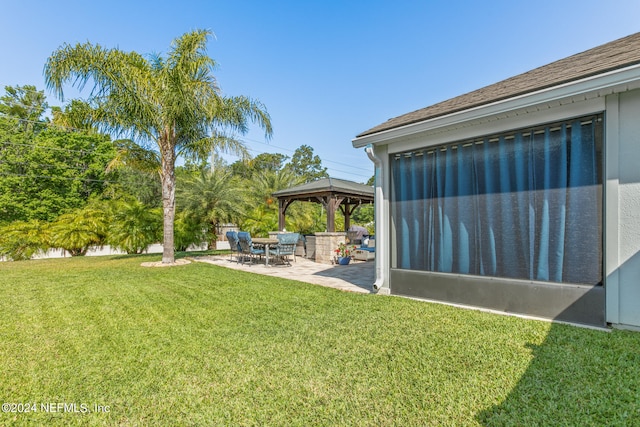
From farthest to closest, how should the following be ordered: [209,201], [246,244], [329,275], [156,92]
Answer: [209,201], [246,244], [156,92], [329,275]

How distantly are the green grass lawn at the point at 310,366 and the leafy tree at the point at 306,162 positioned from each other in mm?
50347

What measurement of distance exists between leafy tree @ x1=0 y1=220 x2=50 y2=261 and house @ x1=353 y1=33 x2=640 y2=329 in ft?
56.3

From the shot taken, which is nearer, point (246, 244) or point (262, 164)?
point (246, 244)

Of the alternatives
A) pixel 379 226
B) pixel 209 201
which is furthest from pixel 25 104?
pixel 379 226

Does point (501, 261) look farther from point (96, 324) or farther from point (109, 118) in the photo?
point (109, 118)

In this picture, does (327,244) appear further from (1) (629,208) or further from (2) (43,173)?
(2) (43,173)

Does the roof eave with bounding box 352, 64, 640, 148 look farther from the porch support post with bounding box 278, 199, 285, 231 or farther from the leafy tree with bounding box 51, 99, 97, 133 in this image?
the leafy tree with bounding box 51, 99, 97, 133

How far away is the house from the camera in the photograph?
3932mm

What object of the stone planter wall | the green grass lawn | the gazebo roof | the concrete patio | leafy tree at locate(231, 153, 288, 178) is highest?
leafy tree at locate(231, 153, 288, 178)

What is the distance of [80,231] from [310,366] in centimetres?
1730

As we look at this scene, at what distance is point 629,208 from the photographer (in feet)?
12.8

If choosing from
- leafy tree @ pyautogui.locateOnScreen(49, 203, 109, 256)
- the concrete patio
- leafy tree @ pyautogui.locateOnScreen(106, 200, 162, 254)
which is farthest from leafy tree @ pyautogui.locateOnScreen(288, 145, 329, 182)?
the concrete patio

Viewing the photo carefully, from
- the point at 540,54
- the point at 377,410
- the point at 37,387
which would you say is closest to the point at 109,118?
the point at 37,387

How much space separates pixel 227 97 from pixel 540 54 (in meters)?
11.3
